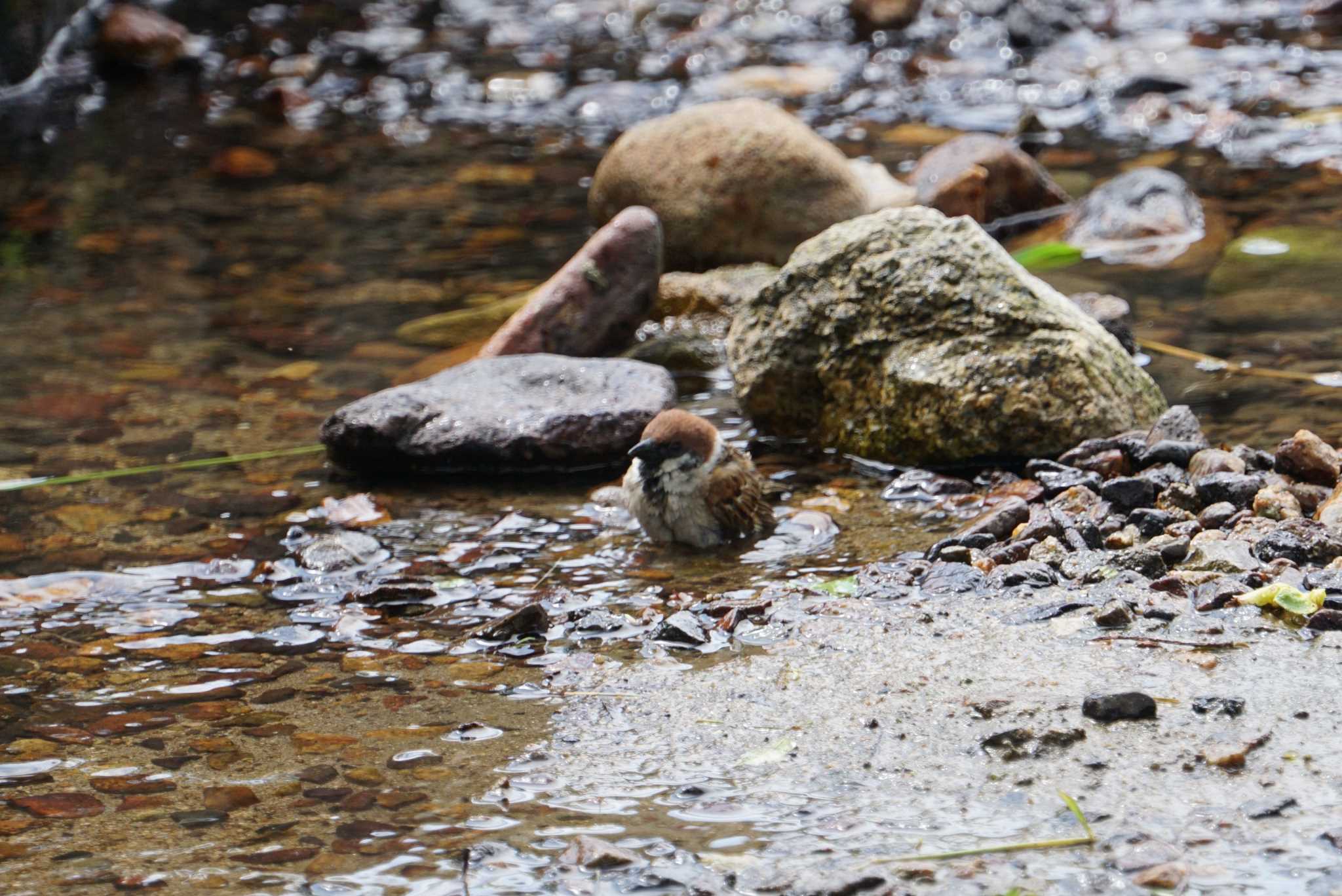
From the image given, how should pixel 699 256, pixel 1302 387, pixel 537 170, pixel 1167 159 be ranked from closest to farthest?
1. pixel 1302 387
2. pixel 699 256
3. pixel 1167 159
4. pixel 537 170

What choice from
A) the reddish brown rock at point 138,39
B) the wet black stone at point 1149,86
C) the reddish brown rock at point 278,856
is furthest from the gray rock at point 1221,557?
the reddish brown rock at point 138,39

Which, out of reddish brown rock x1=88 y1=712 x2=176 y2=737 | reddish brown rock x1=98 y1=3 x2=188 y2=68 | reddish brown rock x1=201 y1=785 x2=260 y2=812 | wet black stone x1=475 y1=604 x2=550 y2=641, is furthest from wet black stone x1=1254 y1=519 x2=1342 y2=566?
reddish brown rock x1=98 y1=3 x2=188 y2=68

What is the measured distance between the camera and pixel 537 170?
36.4 ft

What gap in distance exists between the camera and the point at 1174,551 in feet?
14.2

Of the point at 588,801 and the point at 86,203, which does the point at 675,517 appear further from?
the point at 86,203

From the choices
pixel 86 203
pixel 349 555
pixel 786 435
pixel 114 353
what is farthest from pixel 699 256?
pixel 86 203

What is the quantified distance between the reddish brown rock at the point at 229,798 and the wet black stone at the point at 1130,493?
300 cm

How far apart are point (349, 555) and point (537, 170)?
6510 millimetres

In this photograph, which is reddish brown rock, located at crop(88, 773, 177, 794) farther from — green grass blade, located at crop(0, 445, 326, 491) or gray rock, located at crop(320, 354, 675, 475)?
green grass blade, located at crop(0, 445, 326, 491)

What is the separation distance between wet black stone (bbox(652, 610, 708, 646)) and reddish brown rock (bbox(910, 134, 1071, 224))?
5198 millimetres

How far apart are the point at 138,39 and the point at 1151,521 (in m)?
12.5

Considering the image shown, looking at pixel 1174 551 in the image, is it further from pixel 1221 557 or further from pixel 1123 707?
pixel 1123 707

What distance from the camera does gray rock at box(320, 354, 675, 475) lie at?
19.5ft

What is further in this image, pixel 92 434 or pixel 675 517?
pixel 92 434
